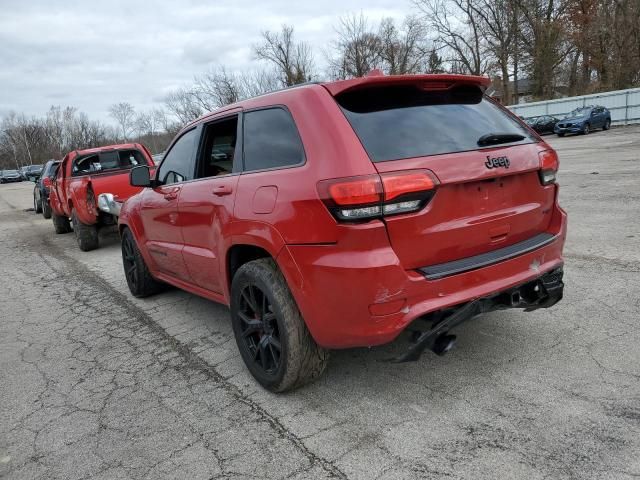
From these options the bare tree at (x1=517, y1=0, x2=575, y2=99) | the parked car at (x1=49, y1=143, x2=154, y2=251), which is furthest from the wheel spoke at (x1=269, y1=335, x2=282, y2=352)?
the bare tree at (x1=517, y1=0, x2=575, y2=99)

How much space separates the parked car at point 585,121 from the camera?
27953 millimetres

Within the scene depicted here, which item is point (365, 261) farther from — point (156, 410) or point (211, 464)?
point (156, 410)

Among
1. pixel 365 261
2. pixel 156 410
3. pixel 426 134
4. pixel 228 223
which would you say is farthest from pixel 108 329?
pixel 426 134

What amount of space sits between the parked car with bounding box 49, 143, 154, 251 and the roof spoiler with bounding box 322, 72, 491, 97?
21.6 feet

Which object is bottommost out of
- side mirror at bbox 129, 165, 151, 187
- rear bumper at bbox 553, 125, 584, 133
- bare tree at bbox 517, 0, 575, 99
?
rear bumper at bbox 553, 125, 584, 133

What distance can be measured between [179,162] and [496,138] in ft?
8.83

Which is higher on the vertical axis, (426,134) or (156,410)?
(426,134)

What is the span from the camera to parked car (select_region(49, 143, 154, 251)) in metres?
8.80

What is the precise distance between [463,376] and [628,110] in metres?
34.0

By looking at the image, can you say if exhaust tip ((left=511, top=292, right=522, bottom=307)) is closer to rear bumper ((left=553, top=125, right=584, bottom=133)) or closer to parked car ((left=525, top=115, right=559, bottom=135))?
rear bumper ((left=553, top=125, right=584, bottom=133))

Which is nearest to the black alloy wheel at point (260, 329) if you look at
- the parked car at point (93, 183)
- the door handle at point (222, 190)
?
the door handle at point (222, 190)

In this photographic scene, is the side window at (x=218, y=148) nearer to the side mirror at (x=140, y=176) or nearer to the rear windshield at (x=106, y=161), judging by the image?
the side mirror at (x=140, y=176)

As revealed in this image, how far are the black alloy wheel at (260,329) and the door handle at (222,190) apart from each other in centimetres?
64

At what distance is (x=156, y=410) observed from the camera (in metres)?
3.14
